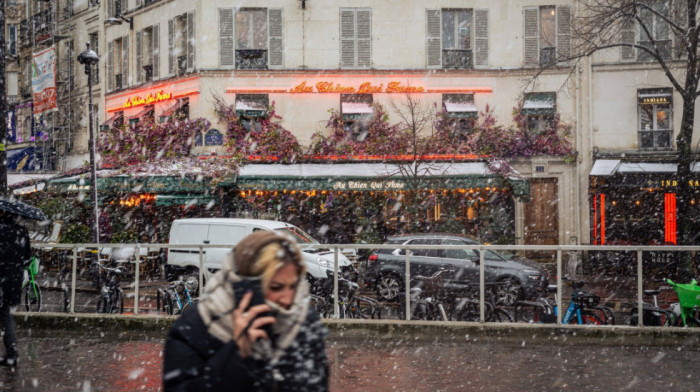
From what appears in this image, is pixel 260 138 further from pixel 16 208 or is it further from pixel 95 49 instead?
pixel 16 208

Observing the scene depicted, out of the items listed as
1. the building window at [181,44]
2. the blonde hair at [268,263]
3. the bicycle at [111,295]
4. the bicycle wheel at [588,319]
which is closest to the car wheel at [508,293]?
the bicycle wheel at [588,319]

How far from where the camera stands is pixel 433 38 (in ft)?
82.5

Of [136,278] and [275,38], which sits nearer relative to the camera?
[136,278]

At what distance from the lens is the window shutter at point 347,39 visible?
82.1ft

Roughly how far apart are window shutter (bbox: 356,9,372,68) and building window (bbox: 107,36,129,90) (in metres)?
9.88

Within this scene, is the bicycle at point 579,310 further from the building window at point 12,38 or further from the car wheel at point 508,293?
the building window at point 12,38

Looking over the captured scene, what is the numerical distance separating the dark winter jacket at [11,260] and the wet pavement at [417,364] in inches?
33.7

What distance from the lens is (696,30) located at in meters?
15.6

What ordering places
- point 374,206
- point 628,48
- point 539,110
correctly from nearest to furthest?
1. point 628,48
2. point 374,206
3. point 539,110

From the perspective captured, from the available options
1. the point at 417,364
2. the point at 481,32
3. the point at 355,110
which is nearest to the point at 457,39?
the point at 481,32

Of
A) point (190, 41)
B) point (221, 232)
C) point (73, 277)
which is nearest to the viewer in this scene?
point (73, 277)

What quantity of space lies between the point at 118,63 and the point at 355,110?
11.3m

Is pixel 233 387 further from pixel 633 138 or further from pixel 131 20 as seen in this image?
pixel 131 20

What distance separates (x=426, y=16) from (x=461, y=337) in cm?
1740
